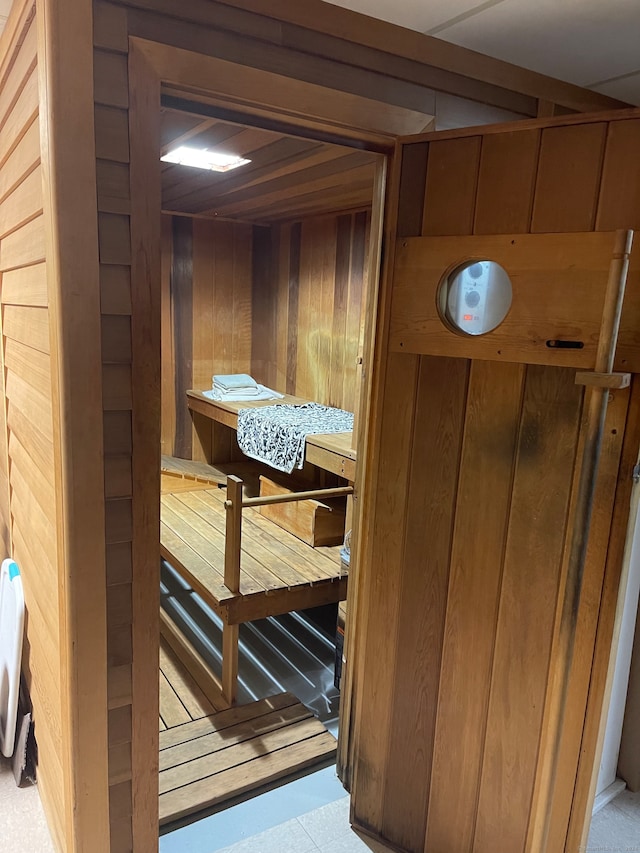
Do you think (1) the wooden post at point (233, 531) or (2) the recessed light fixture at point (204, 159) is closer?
(2) the recessed light fixture at point (204, 159)

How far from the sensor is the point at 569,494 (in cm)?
147

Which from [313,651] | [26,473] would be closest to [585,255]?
[26,473]

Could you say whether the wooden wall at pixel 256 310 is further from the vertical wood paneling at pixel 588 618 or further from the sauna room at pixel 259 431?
the vertical wood paneling at pixel 588 618

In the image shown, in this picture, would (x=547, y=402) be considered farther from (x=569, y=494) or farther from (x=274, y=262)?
(x=274, y=262)

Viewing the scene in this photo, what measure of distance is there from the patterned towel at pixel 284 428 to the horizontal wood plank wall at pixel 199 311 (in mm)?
886

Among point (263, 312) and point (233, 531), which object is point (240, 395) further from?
point (233, 531)

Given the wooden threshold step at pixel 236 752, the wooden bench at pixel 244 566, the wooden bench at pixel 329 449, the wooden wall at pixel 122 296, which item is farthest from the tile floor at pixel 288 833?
the wooden bench at pixel 329 449

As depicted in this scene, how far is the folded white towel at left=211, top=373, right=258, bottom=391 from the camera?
4188mm

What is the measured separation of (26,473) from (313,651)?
2.24m

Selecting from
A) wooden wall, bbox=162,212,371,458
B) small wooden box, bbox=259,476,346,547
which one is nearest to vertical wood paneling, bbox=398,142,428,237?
small wooden box, bbox=259,476,346,547

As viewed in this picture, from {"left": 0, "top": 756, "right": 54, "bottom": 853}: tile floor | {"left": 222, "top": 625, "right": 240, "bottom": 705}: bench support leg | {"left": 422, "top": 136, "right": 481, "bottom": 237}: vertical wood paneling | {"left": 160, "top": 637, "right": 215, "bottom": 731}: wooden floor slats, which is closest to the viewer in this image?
{"left": 422, "top": 136, "right": 481, "bottom": 237}: vertical wood paneling

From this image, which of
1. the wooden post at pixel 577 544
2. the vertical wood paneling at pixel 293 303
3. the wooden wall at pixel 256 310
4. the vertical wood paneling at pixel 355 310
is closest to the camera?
the wooden post at pixel 577 544

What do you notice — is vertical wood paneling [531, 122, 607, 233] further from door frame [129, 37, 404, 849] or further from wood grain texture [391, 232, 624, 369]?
door frame [129, 37, 404, 849]

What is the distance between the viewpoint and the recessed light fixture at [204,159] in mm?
2380
